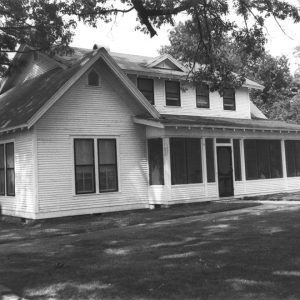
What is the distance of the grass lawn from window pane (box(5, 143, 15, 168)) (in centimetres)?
398

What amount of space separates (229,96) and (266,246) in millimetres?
16142

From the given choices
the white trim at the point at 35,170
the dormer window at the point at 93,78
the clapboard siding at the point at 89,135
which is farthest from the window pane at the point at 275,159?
the white trim at the point at 35,170

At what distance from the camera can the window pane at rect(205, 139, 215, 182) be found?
20.7 m

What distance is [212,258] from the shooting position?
8.77 meters

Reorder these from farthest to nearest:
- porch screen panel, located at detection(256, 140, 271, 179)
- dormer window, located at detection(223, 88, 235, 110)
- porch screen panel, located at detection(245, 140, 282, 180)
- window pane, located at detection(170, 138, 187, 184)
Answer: dormer window, located at detection(223, 88, 235, 110)
porch screen panel, located at detection(256, 140, 271, 179)
porch screen panel, located at detection(245, 140, 282, 180)
window pane, located at detection(170, 138, 187, 184)

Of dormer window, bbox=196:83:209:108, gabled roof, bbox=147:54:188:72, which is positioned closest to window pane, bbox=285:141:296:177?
dormer window, bbox=196:83:209:108

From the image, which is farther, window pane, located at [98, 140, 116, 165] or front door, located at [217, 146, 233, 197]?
front door, located at [217, 146, 233, 197]

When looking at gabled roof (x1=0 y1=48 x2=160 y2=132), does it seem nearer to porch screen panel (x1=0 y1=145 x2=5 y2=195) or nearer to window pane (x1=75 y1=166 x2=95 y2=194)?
porch screen panel (x1=0 y1=145 x2=5 y2=195)

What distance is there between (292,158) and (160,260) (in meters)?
17.5

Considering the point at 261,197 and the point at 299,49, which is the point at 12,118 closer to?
the point at 261,197

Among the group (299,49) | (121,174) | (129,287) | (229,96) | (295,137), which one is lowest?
(129,287)

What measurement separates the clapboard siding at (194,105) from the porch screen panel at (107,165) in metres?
4.36

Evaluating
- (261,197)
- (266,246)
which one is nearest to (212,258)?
(266,246)

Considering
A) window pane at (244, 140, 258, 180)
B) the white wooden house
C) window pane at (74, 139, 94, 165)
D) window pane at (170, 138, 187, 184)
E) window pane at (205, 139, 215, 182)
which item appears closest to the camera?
the white wooden house
